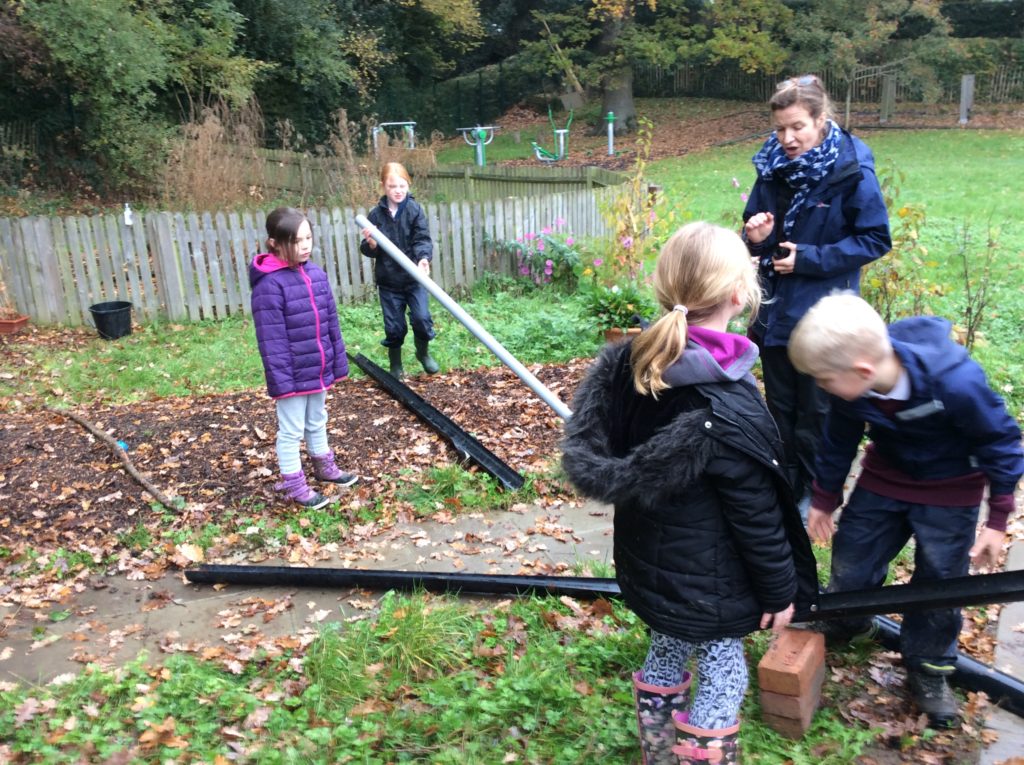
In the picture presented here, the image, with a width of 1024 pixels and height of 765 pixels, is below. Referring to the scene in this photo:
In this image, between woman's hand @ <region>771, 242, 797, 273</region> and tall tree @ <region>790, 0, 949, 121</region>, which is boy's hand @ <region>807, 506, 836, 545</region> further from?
tall tree @ <region>790, 0, 949, 121</region>

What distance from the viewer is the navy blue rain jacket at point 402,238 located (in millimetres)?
6676

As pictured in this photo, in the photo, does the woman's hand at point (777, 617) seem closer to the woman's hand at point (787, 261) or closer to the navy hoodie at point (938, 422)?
the navy hoodie at point (938, 422)

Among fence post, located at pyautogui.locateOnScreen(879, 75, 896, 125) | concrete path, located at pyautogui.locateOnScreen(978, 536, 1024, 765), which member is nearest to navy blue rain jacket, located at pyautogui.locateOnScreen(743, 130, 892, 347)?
concrete path, located at pyautogui.locateOnScreen(978, 536, 1024, 765)

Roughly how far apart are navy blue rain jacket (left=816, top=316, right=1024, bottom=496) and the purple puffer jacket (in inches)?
116

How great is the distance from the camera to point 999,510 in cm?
255

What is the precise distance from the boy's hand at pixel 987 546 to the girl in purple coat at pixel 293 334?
3.35 m

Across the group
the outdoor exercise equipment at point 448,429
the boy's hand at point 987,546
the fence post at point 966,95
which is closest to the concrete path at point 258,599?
the outdoor exercise equipment at point 448,429

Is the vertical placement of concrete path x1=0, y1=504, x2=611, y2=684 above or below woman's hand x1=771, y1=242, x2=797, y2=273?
below

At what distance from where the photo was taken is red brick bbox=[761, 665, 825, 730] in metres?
2.87

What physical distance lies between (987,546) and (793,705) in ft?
2.66

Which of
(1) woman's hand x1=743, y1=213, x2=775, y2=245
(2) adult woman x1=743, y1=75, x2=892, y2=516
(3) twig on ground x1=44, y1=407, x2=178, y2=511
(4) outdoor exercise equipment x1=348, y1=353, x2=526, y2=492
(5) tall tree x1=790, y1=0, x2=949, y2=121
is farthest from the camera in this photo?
(5) tall tree x1=790, y1=0, x2=949, y2=121

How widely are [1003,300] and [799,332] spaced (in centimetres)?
699

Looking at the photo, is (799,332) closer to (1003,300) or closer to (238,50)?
(1003,300)

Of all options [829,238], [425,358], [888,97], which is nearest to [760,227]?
[829,238]
